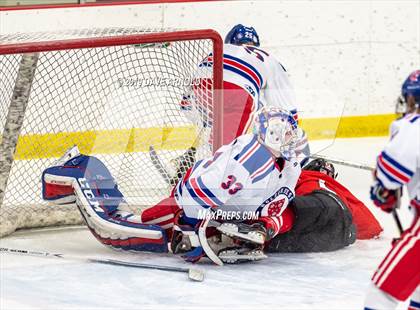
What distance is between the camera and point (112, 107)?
5.24 metres

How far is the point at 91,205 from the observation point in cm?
492

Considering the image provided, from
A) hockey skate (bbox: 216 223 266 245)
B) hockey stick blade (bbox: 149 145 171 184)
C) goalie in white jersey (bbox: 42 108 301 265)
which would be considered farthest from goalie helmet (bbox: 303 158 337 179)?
hockey skate (bbox: 216 223 266 245)

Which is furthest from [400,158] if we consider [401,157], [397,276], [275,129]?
[275,129]

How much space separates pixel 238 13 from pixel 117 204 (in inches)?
80.9

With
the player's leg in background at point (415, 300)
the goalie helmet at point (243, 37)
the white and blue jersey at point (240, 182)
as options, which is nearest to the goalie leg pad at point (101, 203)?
the white and blue jersey at point (240, 182)

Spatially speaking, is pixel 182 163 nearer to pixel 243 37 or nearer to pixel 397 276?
pixel 243 37

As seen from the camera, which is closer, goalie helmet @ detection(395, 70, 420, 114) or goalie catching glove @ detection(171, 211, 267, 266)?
goalie helmet @ detection(395, 70, 420, 114)

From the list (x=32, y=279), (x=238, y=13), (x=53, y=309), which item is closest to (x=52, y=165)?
(x=32, y=279)

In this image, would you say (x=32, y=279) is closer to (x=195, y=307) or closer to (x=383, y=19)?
(x=195, y=307)

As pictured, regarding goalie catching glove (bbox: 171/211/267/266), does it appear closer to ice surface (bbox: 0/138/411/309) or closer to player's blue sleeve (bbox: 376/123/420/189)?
ice surface (bbox: 0/138/411/309)

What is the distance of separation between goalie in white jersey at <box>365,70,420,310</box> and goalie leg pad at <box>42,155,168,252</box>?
171cm

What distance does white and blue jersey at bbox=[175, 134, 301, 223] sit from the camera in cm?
Result: 455

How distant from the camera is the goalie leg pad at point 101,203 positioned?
4859 mm

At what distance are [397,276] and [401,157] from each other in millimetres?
308
